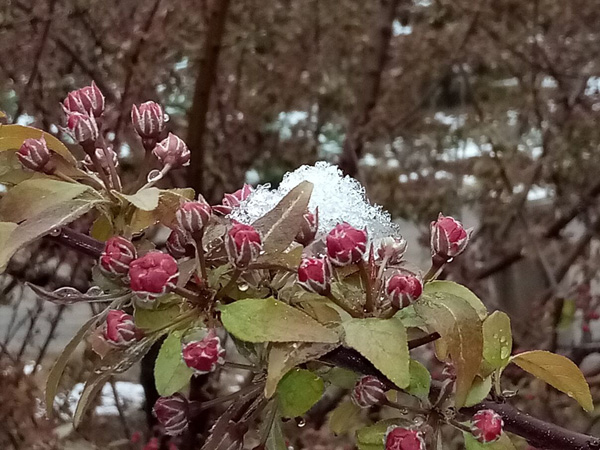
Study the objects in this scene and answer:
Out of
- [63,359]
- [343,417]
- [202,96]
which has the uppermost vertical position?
[63,359]

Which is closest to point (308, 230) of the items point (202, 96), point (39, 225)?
point (39, 225)

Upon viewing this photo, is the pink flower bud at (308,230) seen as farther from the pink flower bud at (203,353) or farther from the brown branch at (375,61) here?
the brown branch at (375,61)

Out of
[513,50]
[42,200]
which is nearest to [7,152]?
[42,200]

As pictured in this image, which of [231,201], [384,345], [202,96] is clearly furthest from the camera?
[202,96]

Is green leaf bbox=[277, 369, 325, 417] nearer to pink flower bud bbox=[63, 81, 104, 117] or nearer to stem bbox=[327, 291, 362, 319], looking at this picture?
stem bbox=[327, 291, 362, 319]

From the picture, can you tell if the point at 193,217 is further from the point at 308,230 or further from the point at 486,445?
the point at 486,445

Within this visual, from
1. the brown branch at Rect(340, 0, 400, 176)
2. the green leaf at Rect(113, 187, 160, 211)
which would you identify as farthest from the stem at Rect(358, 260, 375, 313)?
the brown branch at Rect(340, 0, 400, 176)
